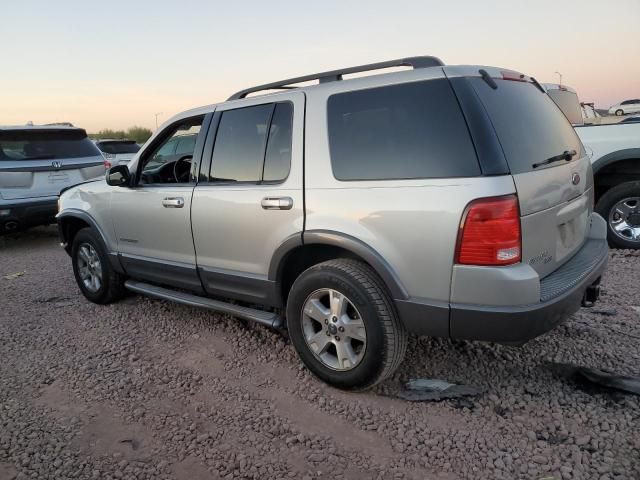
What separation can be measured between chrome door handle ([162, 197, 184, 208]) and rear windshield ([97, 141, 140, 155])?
1073cm

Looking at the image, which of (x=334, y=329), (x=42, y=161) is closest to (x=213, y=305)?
(x=334, y=329)

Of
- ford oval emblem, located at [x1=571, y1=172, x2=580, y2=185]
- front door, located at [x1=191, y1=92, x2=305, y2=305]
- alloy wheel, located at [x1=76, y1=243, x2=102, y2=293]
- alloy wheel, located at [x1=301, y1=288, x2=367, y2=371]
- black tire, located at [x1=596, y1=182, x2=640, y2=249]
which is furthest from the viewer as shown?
black tire, located at [x1=596, y1=182, x2=640, y2=249]

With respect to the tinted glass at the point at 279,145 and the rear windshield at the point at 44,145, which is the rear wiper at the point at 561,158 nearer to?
the tinted glass at the point at 279,145

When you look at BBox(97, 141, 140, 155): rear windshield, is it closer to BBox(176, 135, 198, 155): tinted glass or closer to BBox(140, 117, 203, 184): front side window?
BBox(140, 117, 203, 184): front side window

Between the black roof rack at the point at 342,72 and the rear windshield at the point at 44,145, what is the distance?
511cm

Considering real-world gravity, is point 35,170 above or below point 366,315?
above

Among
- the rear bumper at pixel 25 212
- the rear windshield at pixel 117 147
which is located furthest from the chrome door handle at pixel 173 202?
the rear windshield at pixel 117 147

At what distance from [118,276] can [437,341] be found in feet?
9.79

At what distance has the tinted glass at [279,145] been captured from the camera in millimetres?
3223

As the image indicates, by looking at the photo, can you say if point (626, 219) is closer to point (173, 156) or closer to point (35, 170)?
point (173, 156)

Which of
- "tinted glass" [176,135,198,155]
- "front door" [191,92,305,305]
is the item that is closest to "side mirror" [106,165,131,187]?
"tinted glass" [176,135,198,155]

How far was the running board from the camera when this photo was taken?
134 inches

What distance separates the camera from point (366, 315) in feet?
9.20

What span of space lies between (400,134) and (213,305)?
1.91m
